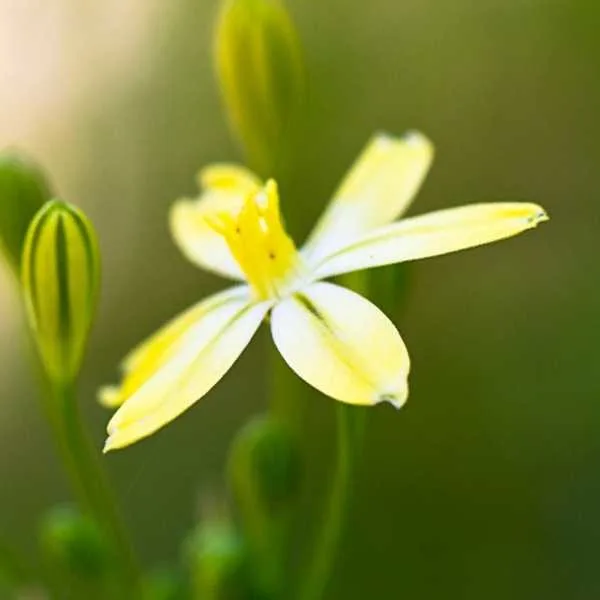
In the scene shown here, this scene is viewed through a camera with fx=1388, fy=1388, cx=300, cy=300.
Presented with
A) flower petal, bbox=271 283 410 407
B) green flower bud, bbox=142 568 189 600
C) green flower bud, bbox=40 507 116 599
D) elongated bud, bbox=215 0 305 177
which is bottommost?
green flower bud, bbox=142 568 189 600

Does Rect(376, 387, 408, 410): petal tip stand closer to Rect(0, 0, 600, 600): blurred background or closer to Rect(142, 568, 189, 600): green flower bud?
Rect(142, 568, 189, 600): green flower bud

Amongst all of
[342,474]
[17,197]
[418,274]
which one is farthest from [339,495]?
[418,274]

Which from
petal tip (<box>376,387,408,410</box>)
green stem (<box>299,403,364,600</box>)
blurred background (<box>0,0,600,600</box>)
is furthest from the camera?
blurred background (<box>0,0,600,600</box>)

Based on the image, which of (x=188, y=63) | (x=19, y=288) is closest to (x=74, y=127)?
(x=188, y=63)

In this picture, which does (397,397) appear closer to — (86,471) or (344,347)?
(344,347)

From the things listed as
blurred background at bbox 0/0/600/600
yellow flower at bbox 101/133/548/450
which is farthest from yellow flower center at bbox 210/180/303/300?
blurred background at bbox 0/0/600/600
